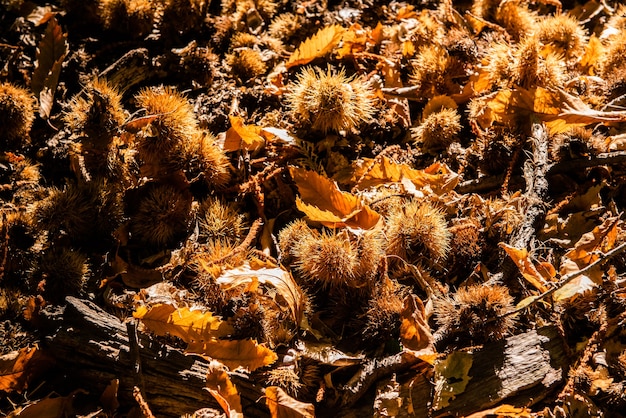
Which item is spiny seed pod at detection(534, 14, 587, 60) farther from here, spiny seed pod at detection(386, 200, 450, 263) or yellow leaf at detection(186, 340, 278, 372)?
yellow leaf at detection(186, 340, 278, 372)

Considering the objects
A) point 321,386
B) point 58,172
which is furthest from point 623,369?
point 58,172

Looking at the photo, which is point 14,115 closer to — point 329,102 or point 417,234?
point 329,102

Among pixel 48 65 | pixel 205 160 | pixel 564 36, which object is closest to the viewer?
pixel 205 160

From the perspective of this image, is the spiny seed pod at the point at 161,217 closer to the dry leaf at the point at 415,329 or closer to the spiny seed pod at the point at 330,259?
the spiny seed pod at the point at 330,259

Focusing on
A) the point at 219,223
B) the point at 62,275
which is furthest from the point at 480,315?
the point at 62,275

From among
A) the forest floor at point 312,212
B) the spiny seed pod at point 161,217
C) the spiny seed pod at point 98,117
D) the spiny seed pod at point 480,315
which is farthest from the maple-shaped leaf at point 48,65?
the spiny seed pod at point 480,315

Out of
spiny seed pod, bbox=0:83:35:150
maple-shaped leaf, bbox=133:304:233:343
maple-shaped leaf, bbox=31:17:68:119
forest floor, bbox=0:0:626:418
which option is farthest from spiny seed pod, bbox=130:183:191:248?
maple-shaped leaf, bbox=31:17:68:119

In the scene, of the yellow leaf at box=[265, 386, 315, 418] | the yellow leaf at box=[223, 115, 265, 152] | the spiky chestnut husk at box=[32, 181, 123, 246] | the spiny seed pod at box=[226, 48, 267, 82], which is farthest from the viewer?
the spiny seed pod at box=[226, 48, 267, 82]
